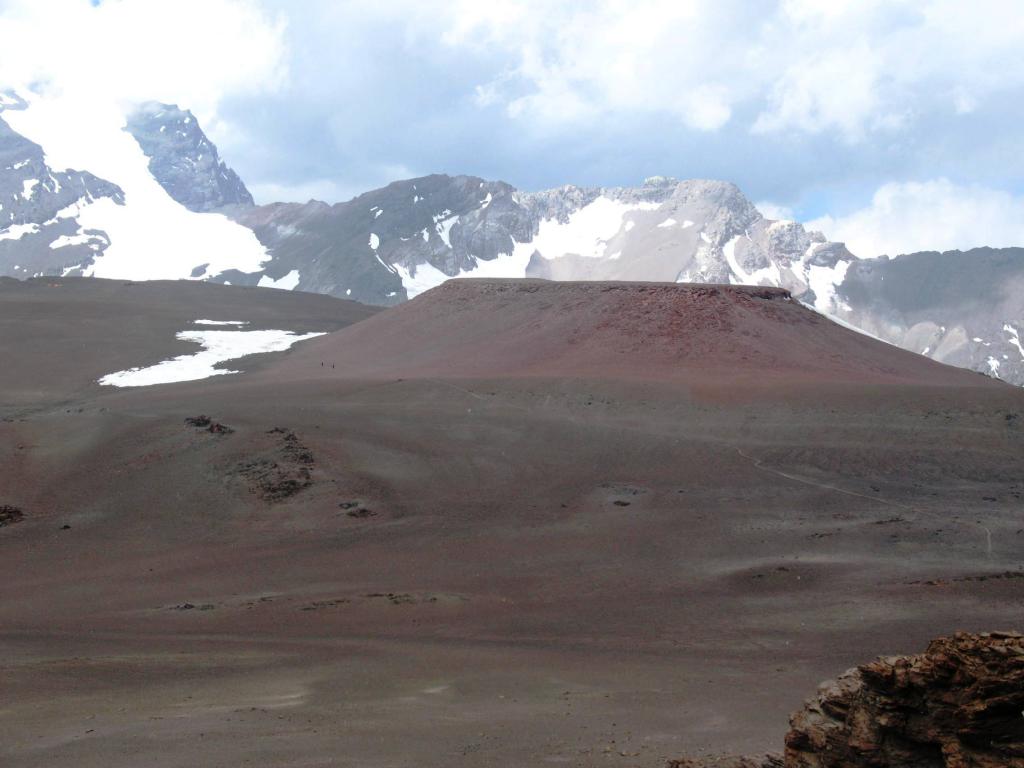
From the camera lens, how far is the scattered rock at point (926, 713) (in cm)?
924

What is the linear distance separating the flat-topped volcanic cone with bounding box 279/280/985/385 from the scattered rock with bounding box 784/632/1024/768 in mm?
36965

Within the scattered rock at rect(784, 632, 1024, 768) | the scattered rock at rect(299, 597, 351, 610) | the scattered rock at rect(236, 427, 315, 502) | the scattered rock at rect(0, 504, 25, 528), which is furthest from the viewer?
the scattered rock at rect(236, 427, 315, 502)

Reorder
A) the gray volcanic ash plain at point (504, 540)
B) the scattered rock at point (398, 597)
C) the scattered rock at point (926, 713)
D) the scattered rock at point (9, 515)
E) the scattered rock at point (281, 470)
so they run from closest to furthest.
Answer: the scattered rock at point (926, 713), the gray volcanic ash plain at point (504, 540), the scattered rock at point (398, 597), the scattered rock at point (9, 515), the scattered rock at point (281, 470)

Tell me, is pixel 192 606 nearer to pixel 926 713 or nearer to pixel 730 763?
pixel 730 763

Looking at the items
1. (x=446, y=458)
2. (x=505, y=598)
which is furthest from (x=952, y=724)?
(x=446, y=458)

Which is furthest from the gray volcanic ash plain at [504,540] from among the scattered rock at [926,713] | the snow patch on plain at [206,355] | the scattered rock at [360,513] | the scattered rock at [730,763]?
the scattered rock at [926,713]

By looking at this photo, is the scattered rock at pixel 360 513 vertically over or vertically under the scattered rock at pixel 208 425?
under

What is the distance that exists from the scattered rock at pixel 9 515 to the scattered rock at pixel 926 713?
26114 mm

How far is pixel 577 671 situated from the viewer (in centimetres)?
1858

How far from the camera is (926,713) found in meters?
9.96

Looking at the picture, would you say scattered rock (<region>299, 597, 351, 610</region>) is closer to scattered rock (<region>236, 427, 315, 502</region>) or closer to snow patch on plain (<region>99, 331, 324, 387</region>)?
scattered rock (<region>236, 427, 315, 502</region>)

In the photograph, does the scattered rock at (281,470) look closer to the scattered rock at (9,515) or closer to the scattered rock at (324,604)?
the scattered rock at (9,515)

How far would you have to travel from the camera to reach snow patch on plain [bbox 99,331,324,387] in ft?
196

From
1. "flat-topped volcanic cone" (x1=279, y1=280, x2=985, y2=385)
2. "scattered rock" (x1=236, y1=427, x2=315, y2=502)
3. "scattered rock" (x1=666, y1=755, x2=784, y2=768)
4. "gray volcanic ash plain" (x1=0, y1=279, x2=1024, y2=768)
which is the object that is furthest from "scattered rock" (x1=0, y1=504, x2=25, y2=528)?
"scattered rock" (x1=666, y1=755, x2=784, y2=768)
